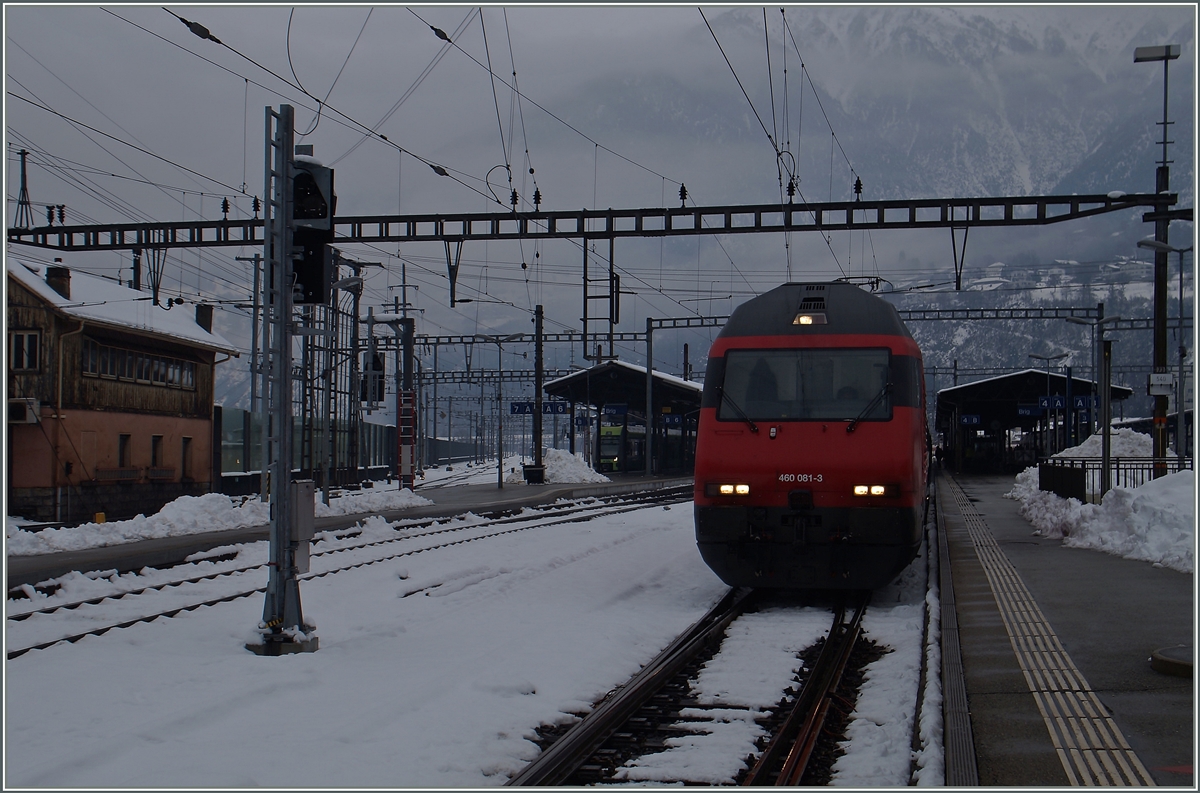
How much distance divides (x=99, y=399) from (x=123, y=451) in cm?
196

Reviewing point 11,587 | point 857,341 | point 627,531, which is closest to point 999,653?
point 857,341

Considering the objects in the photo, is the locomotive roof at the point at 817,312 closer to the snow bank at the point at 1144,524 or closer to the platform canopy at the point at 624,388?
the snow bank at the point at 1144,524

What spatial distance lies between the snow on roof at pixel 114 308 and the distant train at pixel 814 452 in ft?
74.4

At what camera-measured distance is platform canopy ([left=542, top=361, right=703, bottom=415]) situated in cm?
5388

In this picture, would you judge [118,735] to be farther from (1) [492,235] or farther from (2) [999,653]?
(1) [492,235]

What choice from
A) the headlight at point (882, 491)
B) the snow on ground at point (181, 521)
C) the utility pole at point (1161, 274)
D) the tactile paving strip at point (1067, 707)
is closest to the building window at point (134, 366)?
the snow on ground at point (181, 521)

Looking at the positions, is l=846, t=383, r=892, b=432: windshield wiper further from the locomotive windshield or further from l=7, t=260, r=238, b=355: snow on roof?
l=7, t=260, r=238, b=355: snow on roof

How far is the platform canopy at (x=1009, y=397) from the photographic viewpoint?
181 feet

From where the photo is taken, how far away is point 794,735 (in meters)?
6.57

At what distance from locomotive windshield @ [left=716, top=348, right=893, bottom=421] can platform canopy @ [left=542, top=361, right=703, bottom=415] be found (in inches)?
1549

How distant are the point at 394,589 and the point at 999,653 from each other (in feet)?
24.2

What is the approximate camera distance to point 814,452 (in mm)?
10977

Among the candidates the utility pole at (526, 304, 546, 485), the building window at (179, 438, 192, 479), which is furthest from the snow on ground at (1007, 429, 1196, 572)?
the building window at (179, 438, 192, 479)

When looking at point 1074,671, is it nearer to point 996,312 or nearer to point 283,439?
point 283,439
